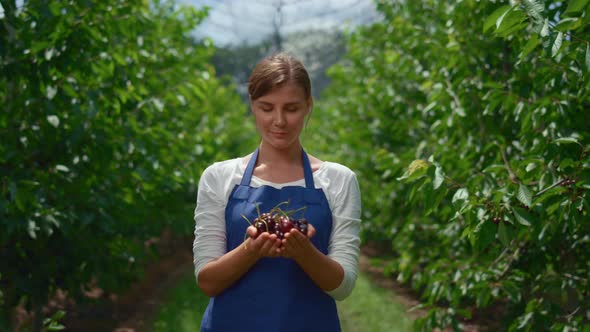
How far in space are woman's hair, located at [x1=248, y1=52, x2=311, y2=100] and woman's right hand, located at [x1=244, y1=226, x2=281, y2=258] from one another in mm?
439

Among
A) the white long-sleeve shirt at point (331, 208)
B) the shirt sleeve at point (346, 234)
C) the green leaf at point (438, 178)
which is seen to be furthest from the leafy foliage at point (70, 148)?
the green leaf at point (438, 178)

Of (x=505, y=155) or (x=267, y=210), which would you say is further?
(x=505, y=155)

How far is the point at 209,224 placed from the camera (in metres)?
1.77

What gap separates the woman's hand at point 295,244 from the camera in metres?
Result: 1.50

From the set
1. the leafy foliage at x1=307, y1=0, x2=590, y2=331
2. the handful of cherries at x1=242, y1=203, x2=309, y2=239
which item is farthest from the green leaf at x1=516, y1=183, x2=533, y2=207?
the handful of cherries at x1=242, y1=203, x2=309, y2=239

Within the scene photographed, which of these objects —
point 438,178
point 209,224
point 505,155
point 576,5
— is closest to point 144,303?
point 505,155

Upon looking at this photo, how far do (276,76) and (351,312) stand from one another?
17.0 ft

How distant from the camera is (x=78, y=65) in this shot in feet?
11.4

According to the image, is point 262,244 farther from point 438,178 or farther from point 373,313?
point 373,313

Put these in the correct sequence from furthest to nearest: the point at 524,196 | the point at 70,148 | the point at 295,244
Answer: the point at 70,148 → the point at 524,196 → the point at 295,244

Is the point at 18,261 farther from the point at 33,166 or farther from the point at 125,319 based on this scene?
the point at 125,319

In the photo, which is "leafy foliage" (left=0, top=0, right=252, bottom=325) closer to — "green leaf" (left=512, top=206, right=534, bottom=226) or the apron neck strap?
the apron neck strap

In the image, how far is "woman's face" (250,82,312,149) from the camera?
5.68 feet

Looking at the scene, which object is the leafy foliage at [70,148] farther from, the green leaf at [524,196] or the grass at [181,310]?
the green leaf at [524,196]
